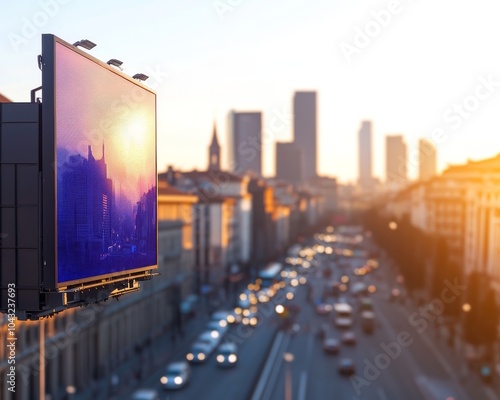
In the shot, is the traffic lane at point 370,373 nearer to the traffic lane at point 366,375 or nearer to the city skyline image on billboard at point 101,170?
the traffic lane at point 366,375

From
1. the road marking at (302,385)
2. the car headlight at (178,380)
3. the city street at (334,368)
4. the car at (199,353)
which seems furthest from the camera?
the car at (199,353)

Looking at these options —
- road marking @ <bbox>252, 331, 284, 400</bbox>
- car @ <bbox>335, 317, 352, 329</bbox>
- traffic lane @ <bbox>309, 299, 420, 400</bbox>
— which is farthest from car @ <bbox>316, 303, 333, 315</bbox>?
traffic lane @ <bbox>309, 299, 420, 400</bbox>

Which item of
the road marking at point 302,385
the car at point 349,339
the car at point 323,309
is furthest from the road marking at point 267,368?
the car at point 323,309

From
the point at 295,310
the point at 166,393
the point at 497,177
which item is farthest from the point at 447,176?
the point at 166,393

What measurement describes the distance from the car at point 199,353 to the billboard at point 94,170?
35.6 m

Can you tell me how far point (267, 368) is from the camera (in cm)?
4203

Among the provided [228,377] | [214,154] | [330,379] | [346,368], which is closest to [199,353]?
[228,377]

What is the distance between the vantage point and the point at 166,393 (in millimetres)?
35531

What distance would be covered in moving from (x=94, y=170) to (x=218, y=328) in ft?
148

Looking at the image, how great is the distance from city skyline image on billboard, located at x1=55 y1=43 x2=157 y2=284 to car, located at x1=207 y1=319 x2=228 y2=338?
135 feet

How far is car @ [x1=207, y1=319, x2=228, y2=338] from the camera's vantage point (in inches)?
1972

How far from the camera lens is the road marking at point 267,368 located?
3560 cm

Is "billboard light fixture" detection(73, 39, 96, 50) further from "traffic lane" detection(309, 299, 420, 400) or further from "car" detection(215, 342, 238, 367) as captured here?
"car" detection(215, 342, 238, 367)

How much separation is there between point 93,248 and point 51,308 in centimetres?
93
